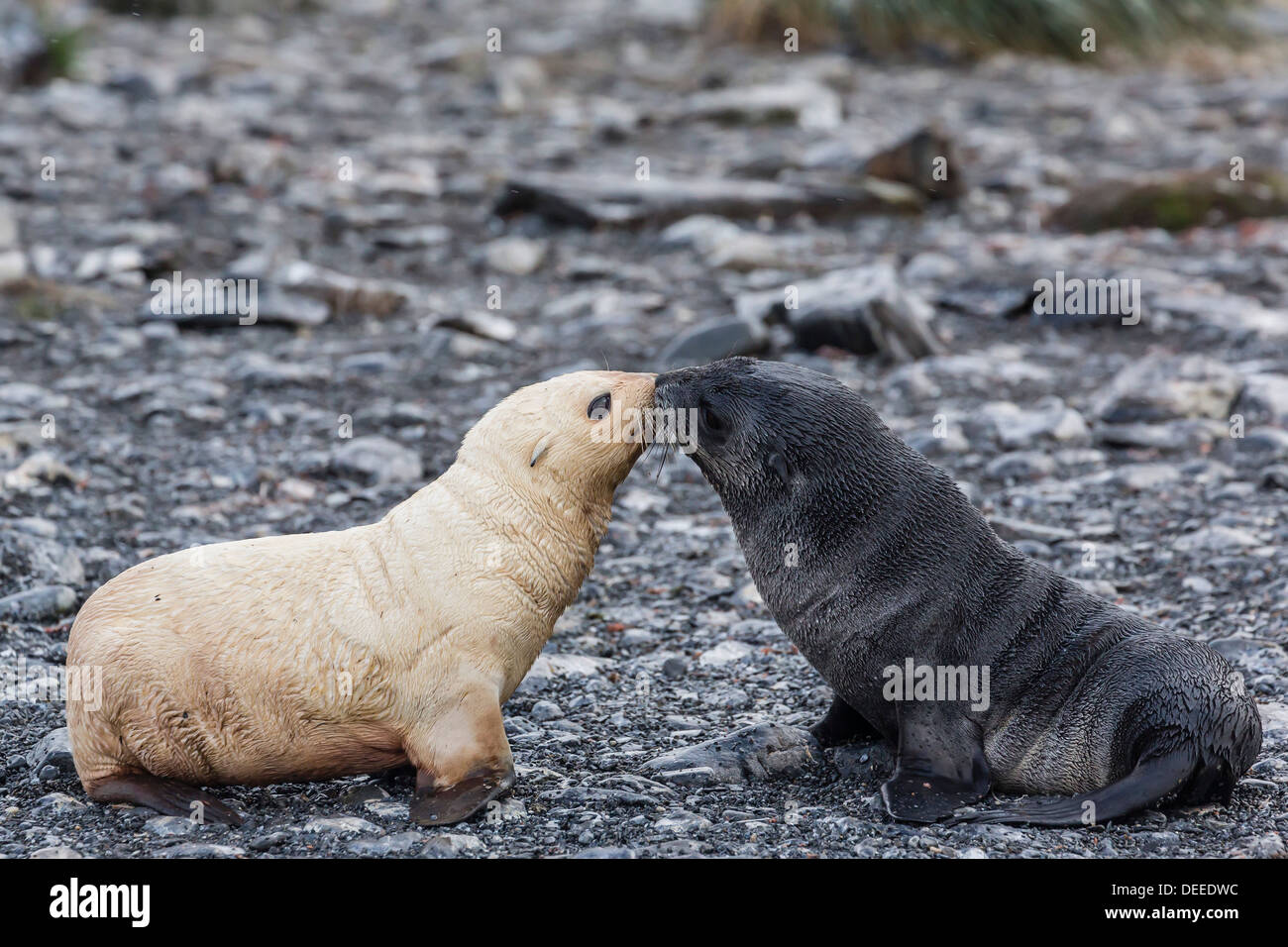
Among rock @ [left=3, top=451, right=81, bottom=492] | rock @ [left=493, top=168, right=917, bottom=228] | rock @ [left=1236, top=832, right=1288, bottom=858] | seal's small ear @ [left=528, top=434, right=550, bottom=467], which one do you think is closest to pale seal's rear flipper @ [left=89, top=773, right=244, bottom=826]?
seal's small ear @ [left=528, top=434, right=550, bottom=467]

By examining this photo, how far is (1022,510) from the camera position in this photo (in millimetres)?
6863

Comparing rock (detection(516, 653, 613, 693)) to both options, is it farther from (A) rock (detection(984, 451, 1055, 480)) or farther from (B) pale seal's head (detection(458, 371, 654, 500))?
(A) rock (detection(984, 451, 1055, 480))

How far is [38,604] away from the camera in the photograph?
5469 millimetres

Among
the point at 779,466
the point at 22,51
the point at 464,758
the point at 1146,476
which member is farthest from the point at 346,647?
the point at 22,51

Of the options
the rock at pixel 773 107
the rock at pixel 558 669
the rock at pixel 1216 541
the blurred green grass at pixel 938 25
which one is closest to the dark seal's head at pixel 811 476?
the rock at pixel 558 669

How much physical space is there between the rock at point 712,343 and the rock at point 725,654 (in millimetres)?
2791

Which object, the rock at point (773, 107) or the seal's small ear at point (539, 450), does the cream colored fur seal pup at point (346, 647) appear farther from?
the rock at point (773, 107)

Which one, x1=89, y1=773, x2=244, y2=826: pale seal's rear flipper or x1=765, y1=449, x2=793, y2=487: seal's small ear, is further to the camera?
x1=765, y1=449, x2=793, y2=487: seal's small ear

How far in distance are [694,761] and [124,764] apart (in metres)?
1.62

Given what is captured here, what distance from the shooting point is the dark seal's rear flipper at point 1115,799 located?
4059 mm

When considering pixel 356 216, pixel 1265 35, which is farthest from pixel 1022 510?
pixel 1265 35

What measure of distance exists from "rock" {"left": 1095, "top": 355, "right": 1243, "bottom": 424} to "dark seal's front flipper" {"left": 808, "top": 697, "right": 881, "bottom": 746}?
3630 millimetres

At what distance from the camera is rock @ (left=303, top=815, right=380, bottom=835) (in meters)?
3.94
